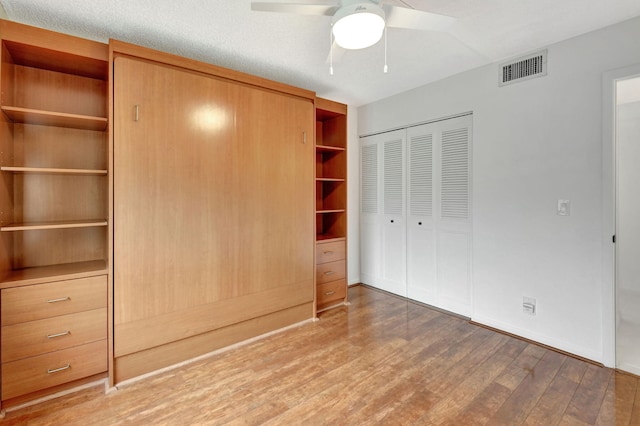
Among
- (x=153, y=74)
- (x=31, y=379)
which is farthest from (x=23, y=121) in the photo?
(x=31, y=379)

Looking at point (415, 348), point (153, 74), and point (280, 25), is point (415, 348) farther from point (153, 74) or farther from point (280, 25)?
point (153, 74)

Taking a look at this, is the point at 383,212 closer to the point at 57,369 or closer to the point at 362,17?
the point at 362,17

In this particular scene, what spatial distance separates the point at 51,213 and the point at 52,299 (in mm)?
710

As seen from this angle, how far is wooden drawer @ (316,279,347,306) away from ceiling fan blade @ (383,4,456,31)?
2.58m

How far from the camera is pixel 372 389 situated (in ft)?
6.57

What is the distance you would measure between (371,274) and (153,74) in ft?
Answer: 11.0

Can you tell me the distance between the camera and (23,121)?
212 cm

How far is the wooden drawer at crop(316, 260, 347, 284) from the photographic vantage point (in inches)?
133

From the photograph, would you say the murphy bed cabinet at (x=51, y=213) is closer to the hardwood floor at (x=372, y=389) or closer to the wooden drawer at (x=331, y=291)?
the hardwood floor at (x=372, y=389)

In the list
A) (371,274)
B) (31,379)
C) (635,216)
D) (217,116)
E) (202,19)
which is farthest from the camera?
(371,274)

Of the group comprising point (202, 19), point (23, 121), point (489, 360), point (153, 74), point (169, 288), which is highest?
point (202, 19)

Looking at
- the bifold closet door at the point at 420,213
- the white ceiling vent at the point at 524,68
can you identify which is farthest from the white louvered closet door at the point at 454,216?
the white ceiling vent at the point at 524,68

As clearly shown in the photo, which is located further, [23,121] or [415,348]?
[415,348]

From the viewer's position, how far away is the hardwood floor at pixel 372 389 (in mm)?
1756
